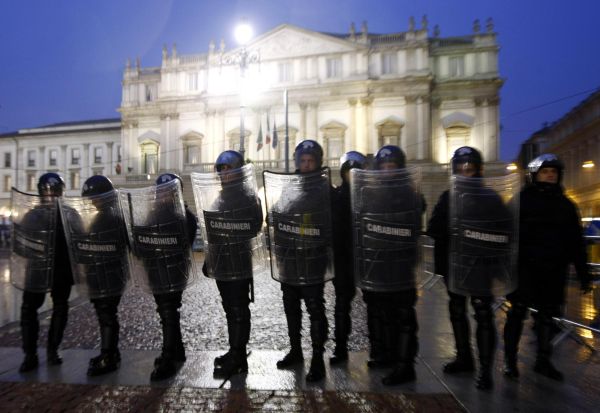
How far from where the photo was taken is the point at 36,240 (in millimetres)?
3949

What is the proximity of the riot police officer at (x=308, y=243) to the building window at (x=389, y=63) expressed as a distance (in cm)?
3763

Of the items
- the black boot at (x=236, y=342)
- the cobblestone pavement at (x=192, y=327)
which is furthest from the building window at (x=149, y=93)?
the black boot at (x=236, y=342)

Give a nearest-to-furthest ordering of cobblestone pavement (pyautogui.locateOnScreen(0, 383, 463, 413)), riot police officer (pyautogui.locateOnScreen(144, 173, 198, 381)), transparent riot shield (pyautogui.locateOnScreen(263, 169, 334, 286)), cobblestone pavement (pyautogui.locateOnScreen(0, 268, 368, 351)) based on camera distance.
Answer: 1. cobblestone pavement (pyautogui.locateOnScreen(0, 383, 463, 413))
2. transparent riot shield (pyautogui.locateOnScreen(263, 169, 334, 286))
3. riot police officer (pyautogui.locateOnScreen(144, 173, 198, 381))
4. cobblestone pavement (pyautogui.locateOnScreen(0, 268, 368, 351))

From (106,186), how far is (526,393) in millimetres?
3806

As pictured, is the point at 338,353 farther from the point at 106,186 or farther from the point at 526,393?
the point at 106,186

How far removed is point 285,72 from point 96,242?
3816 cm

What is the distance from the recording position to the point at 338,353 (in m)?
4.02

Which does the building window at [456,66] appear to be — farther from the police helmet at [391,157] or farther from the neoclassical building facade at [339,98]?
the police helmet at [391,157]

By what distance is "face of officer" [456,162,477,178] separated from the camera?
359 centimetres

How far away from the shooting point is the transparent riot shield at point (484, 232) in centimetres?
327

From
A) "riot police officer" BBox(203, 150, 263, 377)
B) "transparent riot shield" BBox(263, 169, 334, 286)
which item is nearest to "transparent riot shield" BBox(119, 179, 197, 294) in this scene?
"riot police officer" BBox(203, 150, 263, 377)

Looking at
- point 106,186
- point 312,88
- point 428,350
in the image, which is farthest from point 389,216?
point 312,88

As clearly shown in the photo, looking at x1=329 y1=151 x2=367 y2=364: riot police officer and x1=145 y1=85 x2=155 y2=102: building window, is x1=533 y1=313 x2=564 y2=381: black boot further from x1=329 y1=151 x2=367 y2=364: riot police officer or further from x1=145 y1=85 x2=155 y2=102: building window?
x1=145 y1=85 x2=155 y2=102: building window

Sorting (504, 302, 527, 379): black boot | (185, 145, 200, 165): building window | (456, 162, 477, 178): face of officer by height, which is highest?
(185, 145, 200, 165): building window
